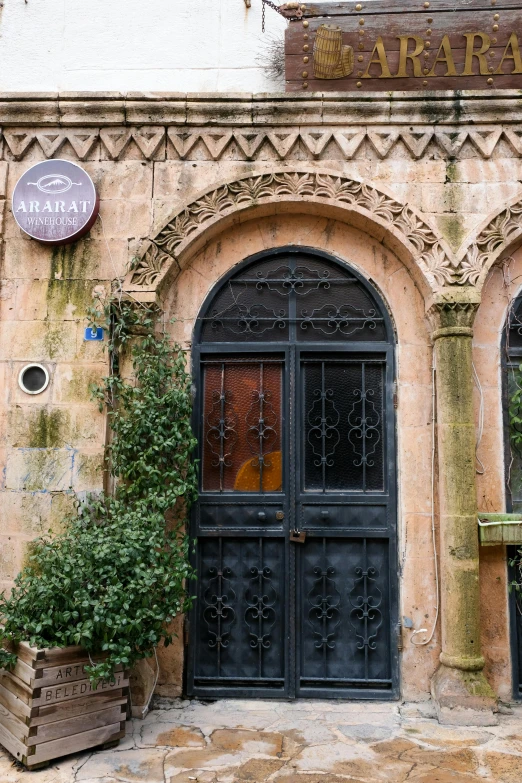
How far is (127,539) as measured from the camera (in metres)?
4.38

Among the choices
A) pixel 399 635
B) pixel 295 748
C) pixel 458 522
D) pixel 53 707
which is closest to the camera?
pixel 53 707

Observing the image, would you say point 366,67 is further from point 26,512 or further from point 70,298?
point 26,512

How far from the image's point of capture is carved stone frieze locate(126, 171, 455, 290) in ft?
16.8

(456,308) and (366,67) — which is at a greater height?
(366,67)

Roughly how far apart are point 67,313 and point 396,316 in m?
2.72

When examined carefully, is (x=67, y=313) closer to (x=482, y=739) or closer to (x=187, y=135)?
(x=187, y=135)

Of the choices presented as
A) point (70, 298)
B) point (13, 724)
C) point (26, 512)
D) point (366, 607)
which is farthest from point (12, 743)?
point (70, 298)

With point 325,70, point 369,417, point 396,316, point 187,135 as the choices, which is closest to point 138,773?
point 369,417

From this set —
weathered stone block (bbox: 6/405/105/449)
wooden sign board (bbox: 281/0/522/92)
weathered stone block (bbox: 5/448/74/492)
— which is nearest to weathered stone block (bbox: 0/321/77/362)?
weathered stone block (bbox: 6/405/105/449)

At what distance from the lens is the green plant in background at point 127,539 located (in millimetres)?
4078

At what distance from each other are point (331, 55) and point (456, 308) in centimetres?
240

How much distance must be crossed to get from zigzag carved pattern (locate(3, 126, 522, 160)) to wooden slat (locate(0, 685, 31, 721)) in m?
4.07

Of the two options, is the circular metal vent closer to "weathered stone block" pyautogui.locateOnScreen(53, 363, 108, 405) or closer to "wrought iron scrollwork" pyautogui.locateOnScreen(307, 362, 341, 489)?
"weathered stone block" pyautogui.locateOnScreen(53, 363, 108, 405)

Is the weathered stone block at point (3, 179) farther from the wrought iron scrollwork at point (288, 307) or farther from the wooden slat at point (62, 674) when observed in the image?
the wooden slat at point (62, 674)
